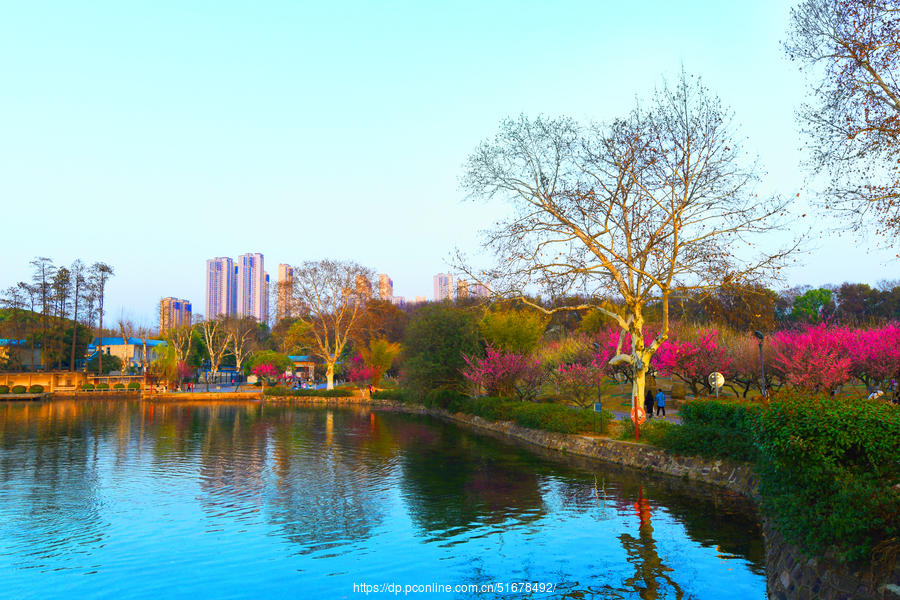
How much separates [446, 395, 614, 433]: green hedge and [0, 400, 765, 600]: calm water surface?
10.5ft

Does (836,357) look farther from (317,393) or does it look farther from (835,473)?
(317,393)

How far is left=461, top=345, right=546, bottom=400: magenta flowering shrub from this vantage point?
105 feet

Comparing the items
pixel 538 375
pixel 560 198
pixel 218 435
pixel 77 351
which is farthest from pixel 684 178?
pixel 77 351

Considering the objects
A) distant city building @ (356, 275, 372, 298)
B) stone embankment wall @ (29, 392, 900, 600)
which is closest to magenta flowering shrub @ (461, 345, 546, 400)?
stone embankment wall @ (29, 392, 900, 600)

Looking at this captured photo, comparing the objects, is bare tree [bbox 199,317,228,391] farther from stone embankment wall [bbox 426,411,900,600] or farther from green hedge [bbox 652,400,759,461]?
green hedge [bbox 652,400,759,461]

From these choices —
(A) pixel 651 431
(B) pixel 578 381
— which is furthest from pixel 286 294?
(A) pixel 651 431

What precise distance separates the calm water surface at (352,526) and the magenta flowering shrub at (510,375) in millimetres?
9774

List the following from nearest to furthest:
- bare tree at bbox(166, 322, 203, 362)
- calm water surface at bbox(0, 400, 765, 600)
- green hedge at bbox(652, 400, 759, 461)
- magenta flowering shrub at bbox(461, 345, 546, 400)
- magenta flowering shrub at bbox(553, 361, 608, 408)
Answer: calm water surface at bbox(0, 400, 765, 600) → green hedge at bbox(652, 400, 759, 461) → magenta flowering shrub at bbox(553, 361, 608, 408) → magenta flowering shrub at bbox(461, 345, 546, 400) → bare tree at bbox(166, 322, 203, 362)

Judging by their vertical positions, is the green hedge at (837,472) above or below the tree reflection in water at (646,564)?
above

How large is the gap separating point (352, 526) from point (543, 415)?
1471cm

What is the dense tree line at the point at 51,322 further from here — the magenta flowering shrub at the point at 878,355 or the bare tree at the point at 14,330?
the magenta flowering shrub at the point at 878,355

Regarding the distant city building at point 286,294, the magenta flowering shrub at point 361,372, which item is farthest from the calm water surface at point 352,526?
the magenta flowering shrub at point 361,372

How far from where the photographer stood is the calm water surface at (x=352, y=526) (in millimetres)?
8727

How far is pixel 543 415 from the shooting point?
25.1 meters
